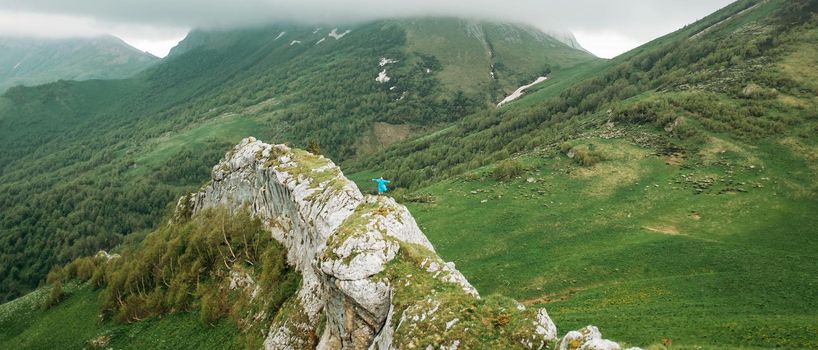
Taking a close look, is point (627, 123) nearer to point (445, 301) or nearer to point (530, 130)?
point (530, 130)

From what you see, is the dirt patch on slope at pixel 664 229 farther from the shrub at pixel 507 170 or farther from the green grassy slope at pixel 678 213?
the shrub at pixel 507 170

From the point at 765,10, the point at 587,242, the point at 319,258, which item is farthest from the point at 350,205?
the point at 765,10

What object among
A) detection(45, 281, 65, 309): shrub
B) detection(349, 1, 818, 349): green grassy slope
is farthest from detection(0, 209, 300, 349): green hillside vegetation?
detection(349, 1, 818, 349): green grassy slope

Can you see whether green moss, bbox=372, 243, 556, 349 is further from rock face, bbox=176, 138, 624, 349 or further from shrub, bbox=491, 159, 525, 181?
shrub, bbox=491, 159, 525, 181

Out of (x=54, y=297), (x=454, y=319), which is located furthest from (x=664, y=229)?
(x=54, y=297)

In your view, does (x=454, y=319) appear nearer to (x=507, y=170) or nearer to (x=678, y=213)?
(x=678, y=213)

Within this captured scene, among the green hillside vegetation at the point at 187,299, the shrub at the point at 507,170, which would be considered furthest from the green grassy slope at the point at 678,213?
the green hillside vegetation at the point at 187,299
